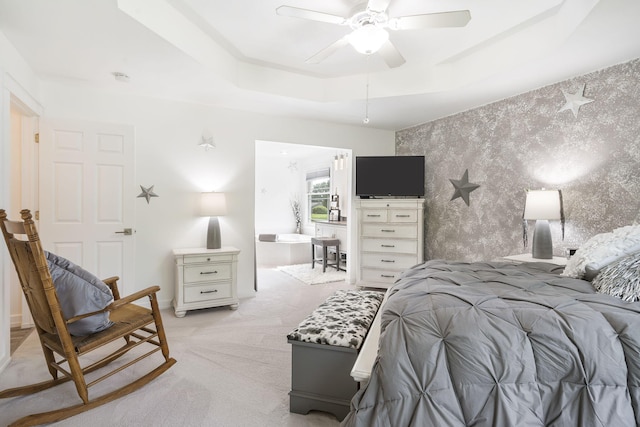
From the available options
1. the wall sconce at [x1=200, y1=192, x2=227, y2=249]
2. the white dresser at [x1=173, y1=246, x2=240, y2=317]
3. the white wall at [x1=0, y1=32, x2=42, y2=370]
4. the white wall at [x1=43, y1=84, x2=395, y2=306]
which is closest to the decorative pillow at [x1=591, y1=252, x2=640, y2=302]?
the white dresser at [x1=173, y1=246, x2=240, y2=317]

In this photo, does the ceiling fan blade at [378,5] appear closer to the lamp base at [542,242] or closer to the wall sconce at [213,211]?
the lamp base at [542,242]

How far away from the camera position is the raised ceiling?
2.20 meters

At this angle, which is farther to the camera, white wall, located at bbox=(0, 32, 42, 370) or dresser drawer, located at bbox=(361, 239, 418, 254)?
dresser drawer, located at bbox=(361, 239, 418, 254)

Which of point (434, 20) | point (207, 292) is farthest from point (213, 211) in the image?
point (434, 20)

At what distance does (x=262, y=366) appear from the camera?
2.40 m

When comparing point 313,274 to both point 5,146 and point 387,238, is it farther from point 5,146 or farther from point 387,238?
point 5,146

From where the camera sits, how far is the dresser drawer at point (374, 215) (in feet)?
14.4

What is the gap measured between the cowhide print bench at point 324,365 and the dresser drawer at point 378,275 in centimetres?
246

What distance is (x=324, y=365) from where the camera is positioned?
1.83 meters

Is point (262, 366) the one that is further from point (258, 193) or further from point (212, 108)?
point (258, 193)

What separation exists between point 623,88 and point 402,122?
239 centimetres

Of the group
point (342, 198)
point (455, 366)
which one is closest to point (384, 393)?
point (455, 366)

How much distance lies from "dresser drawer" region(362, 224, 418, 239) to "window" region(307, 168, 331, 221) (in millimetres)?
2544

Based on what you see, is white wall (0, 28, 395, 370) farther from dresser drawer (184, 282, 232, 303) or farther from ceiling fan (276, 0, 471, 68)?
ceiling fan (276, 0, 471, 68)
